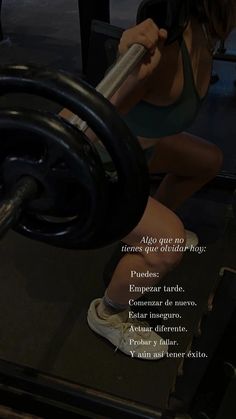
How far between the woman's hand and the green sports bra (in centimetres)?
15

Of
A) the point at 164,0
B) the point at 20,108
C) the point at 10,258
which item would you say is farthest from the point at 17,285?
the point at 20,108

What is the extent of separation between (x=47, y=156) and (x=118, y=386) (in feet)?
2.82

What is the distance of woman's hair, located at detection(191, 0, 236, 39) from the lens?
3.35 feet

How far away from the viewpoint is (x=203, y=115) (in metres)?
2.39

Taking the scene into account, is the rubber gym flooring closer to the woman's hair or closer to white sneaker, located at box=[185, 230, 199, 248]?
white sneaker, located at box=[185, 230, 199, 248]

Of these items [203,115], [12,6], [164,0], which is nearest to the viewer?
[164,0]

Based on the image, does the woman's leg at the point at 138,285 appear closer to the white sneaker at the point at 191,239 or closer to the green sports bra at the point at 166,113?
the green sports bra at the point at 166,113

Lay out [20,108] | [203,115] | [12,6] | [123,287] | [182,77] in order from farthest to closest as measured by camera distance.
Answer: [12,6] → [203,115] → [123,287] → [182,77] → [20,108]

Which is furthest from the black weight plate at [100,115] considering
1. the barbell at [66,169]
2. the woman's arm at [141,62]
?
the woman's arm at [141,62]

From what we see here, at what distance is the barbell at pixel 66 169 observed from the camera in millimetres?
556

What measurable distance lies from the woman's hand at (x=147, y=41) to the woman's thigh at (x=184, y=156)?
406 millimetres

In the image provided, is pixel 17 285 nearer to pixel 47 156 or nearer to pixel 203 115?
pixel 47 156

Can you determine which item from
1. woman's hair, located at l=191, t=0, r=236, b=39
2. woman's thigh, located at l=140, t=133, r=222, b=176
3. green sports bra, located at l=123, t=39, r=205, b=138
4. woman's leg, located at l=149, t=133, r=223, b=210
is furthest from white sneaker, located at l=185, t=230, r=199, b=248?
woman's hair, located at l=191, t=0, r=236, b=39

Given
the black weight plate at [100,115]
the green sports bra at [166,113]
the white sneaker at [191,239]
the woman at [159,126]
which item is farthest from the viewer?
the white sneaker at [191,239]
